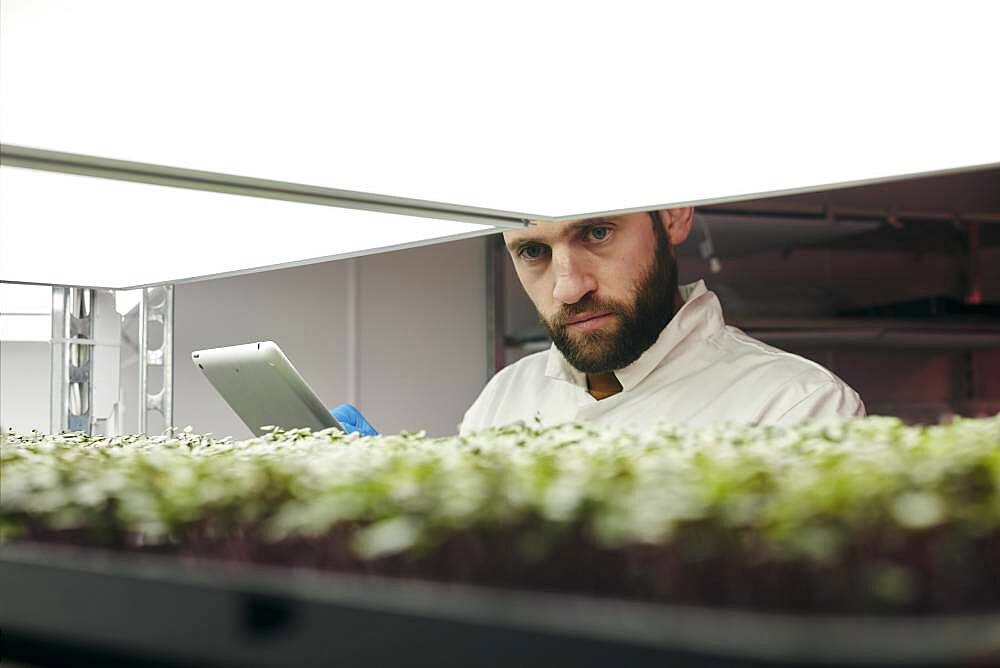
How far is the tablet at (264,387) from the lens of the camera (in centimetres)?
154

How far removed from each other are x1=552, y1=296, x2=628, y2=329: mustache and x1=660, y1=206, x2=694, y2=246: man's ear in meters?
0.22

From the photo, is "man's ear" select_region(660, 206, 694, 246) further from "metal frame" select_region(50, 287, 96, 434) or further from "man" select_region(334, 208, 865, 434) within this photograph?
"metal frame" select_region(50, 287, 96, 434)

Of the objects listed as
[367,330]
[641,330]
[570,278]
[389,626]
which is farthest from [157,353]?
[367,330]

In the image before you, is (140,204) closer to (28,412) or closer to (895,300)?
(28,412)

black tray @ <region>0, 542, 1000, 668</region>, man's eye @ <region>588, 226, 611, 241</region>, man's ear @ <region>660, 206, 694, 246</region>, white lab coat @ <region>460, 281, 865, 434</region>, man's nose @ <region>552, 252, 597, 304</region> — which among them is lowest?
black tray @ <region>0, 542, 1000, 668</region>

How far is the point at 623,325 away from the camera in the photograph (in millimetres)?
1888

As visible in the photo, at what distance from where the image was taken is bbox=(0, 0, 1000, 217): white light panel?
818mm

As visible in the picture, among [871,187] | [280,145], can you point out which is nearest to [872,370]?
[871,187]

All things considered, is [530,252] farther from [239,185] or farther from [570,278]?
[239,185]

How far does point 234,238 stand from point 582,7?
2.45ft

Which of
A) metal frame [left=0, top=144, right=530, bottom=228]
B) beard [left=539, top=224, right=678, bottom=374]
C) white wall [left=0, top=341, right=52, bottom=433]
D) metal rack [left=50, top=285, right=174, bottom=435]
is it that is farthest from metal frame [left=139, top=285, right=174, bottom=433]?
white wall [left=0, top=341, right=52, bottom=433]

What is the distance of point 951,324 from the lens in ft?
10.5

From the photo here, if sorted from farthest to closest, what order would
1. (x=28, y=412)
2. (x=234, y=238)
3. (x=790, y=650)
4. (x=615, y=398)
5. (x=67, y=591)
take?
(x=28, y=412) < (x=615, y=398) < (x=234, y=238) < (x=67, y=591) < (x=790, y=650)

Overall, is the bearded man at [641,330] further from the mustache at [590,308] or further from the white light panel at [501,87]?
the white light panel at [501,87]
